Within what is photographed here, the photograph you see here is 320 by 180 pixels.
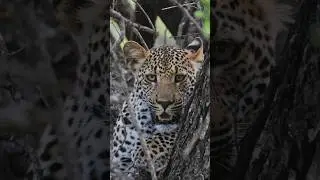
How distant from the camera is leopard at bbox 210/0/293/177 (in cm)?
230

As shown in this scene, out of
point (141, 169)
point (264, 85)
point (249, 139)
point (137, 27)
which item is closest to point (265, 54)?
point (264, 85)

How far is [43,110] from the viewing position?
2305 millimetres

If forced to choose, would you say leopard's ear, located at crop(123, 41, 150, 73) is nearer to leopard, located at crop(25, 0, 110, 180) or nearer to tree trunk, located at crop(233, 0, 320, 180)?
leopard, located at crop(25, 0, 110, 180)

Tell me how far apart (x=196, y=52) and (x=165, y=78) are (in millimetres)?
150

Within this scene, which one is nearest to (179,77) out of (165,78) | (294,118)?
(165,78)

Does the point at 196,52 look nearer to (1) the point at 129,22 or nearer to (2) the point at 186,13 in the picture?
(2) the point at 186,13

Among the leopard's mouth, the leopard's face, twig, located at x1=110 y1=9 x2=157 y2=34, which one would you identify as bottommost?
the leopard's mouth

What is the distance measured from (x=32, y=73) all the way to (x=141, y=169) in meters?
0.53

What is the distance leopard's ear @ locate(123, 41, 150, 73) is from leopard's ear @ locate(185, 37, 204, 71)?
155 mm

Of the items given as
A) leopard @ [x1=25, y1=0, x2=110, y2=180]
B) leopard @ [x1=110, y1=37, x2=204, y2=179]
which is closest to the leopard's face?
leopard @ [x1=110, y1=37, x2=204, y2=179]

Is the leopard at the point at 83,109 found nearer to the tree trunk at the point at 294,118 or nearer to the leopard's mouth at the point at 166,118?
the leopard's mouth at the point at 166,118

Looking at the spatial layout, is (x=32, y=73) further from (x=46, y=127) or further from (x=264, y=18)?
A: (x=264, y=18)

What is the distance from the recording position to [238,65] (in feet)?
7.63

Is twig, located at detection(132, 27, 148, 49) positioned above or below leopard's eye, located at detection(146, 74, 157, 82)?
above
